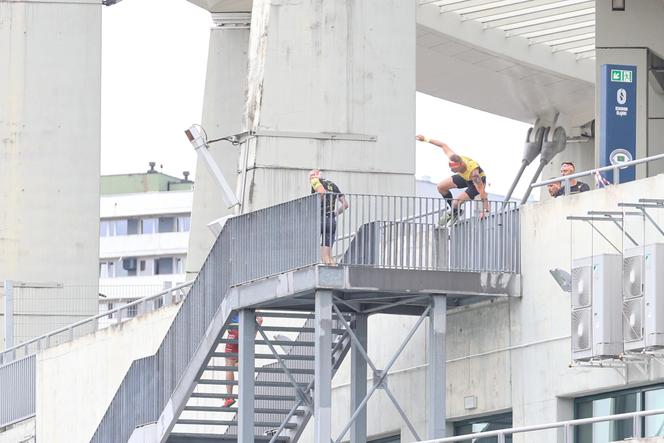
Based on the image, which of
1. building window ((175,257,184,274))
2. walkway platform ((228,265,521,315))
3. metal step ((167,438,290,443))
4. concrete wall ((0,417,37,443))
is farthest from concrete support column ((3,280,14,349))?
building window ((175,257,184,274))

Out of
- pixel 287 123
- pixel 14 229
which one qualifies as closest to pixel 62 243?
pixel 14 229

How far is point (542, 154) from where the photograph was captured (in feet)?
177

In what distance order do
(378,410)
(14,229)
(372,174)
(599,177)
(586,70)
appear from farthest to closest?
(586,70) → (14,229) → (372,174) → (378,410) → (599,177)

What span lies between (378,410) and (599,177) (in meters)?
6.31

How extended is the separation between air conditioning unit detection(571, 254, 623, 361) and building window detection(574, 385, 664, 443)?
0.86 metres

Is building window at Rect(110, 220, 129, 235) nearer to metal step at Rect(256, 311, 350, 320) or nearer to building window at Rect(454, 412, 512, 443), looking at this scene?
metal step at Rect(256, 311, 350, 320)

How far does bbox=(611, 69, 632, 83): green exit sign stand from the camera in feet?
115

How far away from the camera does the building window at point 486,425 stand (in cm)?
3052

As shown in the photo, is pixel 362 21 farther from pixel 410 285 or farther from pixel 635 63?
pixel 410 285

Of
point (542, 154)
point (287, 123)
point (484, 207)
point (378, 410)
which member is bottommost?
point (378, 410)

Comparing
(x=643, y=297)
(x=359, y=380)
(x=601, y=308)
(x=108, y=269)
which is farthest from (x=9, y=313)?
(x=108, y=269)

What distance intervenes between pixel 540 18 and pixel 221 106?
8.43 metres

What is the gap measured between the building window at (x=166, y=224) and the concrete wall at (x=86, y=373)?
85.2m

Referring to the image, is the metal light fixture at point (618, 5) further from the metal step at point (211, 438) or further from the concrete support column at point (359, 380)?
the metal step at point (211, 438)
